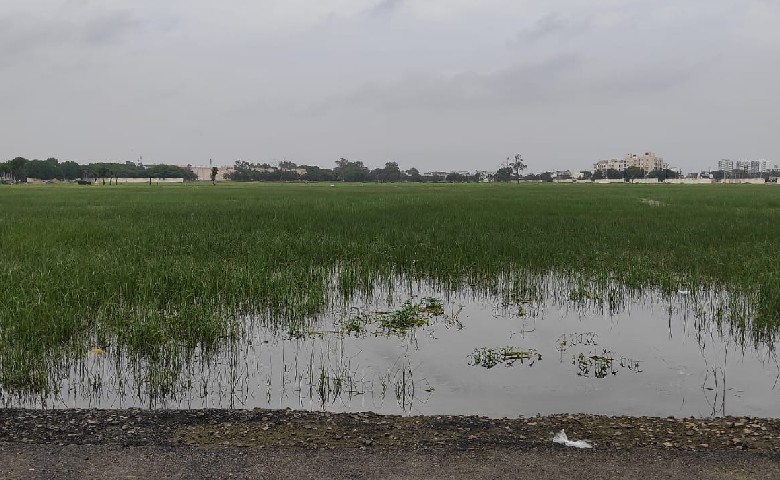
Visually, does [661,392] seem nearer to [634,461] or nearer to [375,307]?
[634,461]

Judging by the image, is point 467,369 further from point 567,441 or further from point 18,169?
point 18,169

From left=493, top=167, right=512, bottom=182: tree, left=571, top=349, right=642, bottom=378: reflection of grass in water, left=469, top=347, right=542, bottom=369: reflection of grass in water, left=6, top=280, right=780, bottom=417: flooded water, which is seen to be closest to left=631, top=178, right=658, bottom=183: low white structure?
left=493, top=167, right=512, bottom=182: tree

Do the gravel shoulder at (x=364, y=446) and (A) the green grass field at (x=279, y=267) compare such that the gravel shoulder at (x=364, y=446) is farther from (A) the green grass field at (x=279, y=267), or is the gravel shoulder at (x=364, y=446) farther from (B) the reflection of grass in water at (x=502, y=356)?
(B) the reflection of grass in water at (x=502, y=356)

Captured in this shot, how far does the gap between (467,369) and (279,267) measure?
651 cm

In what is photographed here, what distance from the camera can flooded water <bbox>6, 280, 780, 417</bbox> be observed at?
20.6 feet

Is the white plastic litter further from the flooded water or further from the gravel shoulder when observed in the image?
the flooded water

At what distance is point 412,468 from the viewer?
14.0ft

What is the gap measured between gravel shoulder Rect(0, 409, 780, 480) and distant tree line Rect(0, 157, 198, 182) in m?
127

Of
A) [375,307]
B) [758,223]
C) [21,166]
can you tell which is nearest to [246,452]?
[375,307]

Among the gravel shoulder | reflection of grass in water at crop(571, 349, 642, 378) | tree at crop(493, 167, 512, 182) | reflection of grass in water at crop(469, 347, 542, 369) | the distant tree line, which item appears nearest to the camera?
the gravel shoulder

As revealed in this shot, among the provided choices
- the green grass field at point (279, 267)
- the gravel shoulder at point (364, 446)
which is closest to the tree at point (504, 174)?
the green grass field at point (279, 267)

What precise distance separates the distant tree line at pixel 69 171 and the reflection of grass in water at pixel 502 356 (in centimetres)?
12520

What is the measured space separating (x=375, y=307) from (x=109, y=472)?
6.59m

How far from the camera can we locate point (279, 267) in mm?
13055
